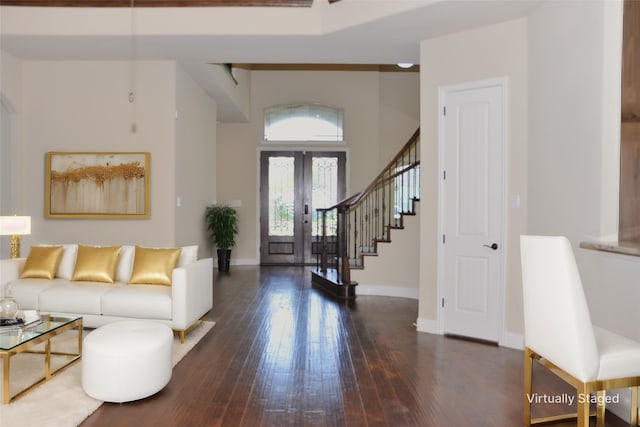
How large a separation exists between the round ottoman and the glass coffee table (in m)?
0.42

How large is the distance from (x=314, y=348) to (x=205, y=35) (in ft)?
11.3

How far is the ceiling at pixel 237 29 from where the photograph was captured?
14.8ft

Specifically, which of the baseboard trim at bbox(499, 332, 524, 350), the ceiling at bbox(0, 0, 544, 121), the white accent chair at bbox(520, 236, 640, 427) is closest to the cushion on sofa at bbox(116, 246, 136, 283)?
the ceiling at bbox(0, 0, 544, 121)

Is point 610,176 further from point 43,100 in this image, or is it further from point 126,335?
point 43,100

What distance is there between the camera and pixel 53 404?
114 inches

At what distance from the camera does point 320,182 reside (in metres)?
9.82

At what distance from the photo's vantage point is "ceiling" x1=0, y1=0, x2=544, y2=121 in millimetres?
4516

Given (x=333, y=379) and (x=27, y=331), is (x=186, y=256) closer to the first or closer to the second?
(x=27, y=331)

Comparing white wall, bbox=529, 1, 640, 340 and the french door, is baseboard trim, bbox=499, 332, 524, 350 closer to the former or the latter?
white wall, bbox=529, 1, 640, 340

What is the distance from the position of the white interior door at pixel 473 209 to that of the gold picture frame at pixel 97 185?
3708 mm

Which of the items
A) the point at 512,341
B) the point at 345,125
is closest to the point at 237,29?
the point at 512,341

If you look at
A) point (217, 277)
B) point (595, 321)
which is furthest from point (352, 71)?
point (595, 321)

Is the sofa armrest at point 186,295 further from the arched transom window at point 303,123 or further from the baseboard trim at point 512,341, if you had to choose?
the arched transom window at point 303,123

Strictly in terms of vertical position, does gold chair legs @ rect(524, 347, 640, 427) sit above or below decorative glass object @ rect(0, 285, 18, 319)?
below
